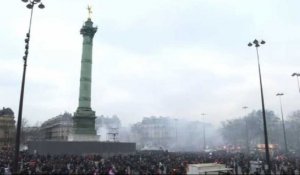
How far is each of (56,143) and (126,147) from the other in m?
11.4

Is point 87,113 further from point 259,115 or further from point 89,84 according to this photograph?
point 259,115

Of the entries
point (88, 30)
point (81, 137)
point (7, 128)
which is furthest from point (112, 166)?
point (7, 128)

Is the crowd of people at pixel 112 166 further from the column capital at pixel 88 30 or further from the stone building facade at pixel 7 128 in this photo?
the stone building facade at pixel 7 128

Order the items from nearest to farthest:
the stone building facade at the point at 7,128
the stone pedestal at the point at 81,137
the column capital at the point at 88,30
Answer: the stone pedestal at the point at 81,137 < the column capital at the point at 88,30 < the stone building facade at the point at 7,128

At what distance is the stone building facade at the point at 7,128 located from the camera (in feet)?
265

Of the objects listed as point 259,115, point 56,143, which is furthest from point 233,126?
point 56,143

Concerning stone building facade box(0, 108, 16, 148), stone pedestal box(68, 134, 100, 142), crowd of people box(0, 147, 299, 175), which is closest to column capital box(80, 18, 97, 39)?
stone pedestal box(68, 134, 100, 142)

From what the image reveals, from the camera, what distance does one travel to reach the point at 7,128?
82625 mm

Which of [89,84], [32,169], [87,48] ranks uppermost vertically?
[87,48]

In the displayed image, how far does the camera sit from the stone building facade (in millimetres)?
80625

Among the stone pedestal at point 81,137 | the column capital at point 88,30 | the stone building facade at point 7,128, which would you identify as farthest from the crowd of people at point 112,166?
the stone building facade at point 7,128

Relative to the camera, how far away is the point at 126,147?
51500mm

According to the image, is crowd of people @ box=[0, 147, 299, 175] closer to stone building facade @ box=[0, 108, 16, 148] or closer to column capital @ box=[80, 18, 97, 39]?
column capital @ box=[80, 18, 97, 39]

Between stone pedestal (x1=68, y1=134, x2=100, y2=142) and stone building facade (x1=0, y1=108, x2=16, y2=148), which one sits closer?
stone pedestal (x1=68, y1=134, x2=100, y2=142)
